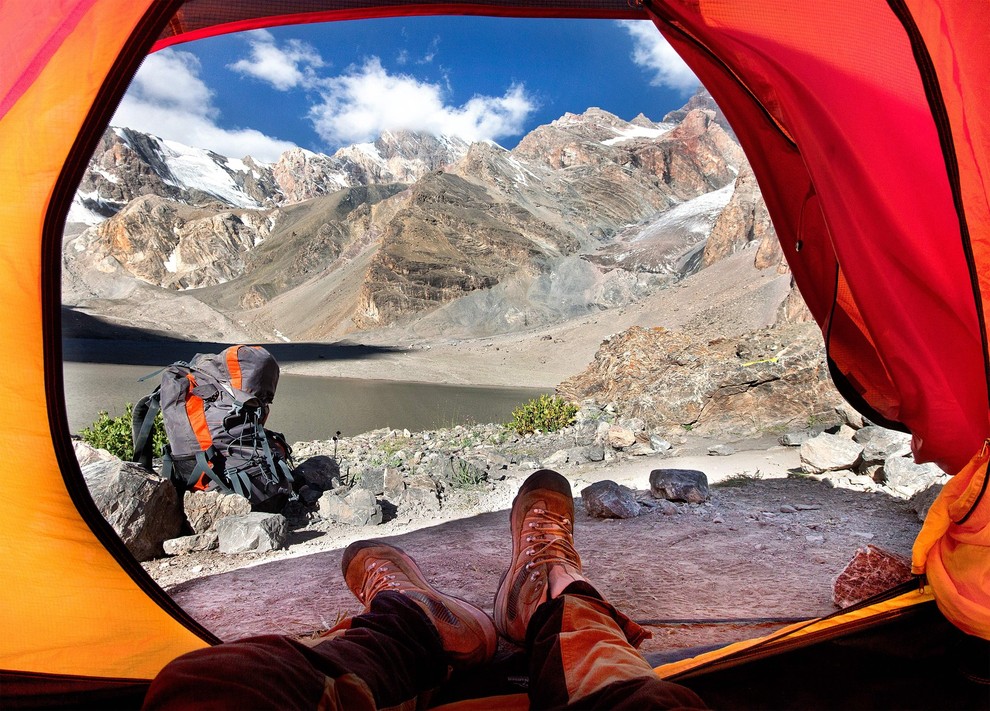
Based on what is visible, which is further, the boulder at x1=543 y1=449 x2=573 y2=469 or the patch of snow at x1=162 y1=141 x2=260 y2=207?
the patch of snow at x1=162 y1=141 x2=260 y2=207

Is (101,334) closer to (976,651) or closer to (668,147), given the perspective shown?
(976,651)

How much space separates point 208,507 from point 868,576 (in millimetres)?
2919

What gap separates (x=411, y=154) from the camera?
241 ft

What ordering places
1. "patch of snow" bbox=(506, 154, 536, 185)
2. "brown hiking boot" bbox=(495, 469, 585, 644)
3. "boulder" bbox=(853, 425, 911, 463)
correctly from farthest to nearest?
1. "patch of snow" bbox=(506, 154, 536, 185)
2. "boulder" bbox=(853, 425, 911, 463)
3. "brown hiking boot" bbox=(495, 469, 585, 644)

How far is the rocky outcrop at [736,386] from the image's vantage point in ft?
18.7

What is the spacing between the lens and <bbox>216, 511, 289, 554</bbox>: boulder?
283 centimetres

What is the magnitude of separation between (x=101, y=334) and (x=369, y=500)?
32054 mm

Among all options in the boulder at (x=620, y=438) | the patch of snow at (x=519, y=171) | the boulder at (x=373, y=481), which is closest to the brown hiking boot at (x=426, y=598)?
the boulder at (x=373, y=481)

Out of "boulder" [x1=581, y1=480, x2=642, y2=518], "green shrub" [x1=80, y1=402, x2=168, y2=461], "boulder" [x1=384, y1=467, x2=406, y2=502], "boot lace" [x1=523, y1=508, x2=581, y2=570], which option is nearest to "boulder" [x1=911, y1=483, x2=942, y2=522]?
"boulder" [x1=581, y1=480, x2=642, y2=518]

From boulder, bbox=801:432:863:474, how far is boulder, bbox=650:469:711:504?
79 centimetres

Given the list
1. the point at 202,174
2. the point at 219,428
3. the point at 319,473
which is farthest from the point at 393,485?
the point at 202,174

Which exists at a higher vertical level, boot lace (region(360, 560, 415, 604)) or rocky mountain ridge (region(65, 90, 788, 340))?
rocky mountain ridge (region(65, 90, 788, 340))

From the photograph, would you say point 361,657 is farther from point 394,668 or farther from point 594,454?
point 594,454

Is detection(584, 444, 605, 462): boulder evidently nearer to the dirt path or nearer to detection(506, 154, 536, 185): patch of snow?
the dirt path
